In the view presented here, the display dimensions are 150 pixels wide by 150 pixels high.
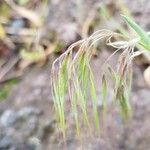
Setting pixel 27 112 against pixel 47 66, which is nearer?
pixel 27 112

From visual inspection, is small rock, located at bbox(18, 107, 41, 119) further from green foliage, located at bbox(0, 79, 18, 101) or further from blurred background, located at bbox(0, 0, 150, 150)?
green foliage, located at bbox(0, 79, 18, 101)

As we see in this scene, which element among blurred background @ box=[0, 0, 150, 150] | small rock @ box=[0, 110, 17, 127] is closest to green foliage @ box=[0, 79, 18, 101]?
blurred background @ box=[0, 0, 150, 150]

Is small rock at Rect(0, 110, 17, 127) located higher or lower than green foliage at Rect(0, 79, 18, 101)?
lower

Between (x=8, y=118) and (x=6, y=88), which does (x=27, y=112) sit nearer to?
(x=8, y=118)

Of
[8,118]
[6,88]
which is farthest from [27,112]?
[6,88]

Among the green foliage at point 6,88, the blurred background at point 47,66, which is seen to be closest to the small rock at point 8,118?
the blurred background at point 47,66

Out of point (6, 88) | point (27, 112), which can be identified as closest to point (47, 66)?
point (6, 88)

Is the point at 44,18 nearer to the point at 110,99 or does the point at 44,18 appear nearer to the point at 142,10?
the point at 142,10

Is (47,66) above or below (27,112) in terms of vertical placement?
above
